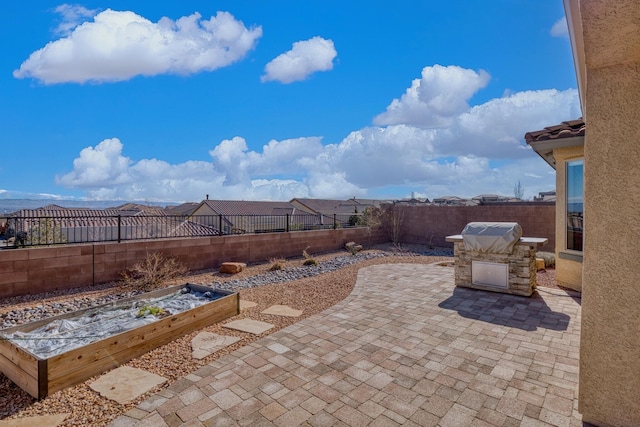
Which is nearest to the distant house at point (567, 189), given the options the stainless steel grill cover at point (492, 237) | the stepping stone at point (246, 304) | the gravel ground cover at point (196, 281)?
the gravel ground cover at point (196, 281)

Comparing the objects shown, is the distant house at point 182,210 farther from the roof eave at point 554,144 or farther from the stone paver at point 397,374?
the roof eave at point 554,144

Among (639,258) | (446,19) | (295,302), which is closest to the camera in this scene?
(639,258)

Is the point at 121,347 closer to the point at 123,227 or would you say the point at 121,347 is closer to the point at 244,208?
the point at 123,227

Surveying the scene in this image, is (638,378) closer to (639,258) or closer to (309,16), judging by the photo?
(639,258)

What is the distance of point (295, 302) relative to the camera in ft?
20.4

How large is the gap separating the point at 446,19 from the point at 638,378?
9.63 metres

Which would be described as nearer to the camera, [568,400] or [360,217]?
[568,400]

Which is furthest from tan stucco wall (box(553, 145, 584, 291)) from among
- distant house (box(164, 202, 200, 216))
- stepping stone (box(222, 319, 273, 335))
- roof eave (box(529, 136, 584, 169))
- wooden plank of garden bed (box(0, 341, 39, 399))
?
distant house (box(164, 202, 200, 216))

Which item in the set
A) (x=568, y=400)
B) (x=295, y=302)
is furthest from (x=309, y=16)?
(x=568, y=400)

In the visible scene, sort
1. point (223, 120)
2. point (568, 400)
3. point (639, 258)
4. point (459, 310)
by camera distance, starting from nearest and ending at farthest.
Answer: point (639, 258) < point (568, 400) < point (459, 310) < point (223, 120)

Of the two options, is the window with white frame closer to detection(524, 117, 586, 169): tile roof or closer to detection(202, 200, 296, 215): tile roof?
detection(524, 117, 586, 169): tile roof

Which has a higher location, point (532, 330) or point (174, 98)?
point (174, 98)

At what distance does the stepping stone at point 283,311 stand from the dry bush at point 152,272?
3234mm

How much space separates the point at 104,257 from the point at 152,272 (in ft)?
4.06
